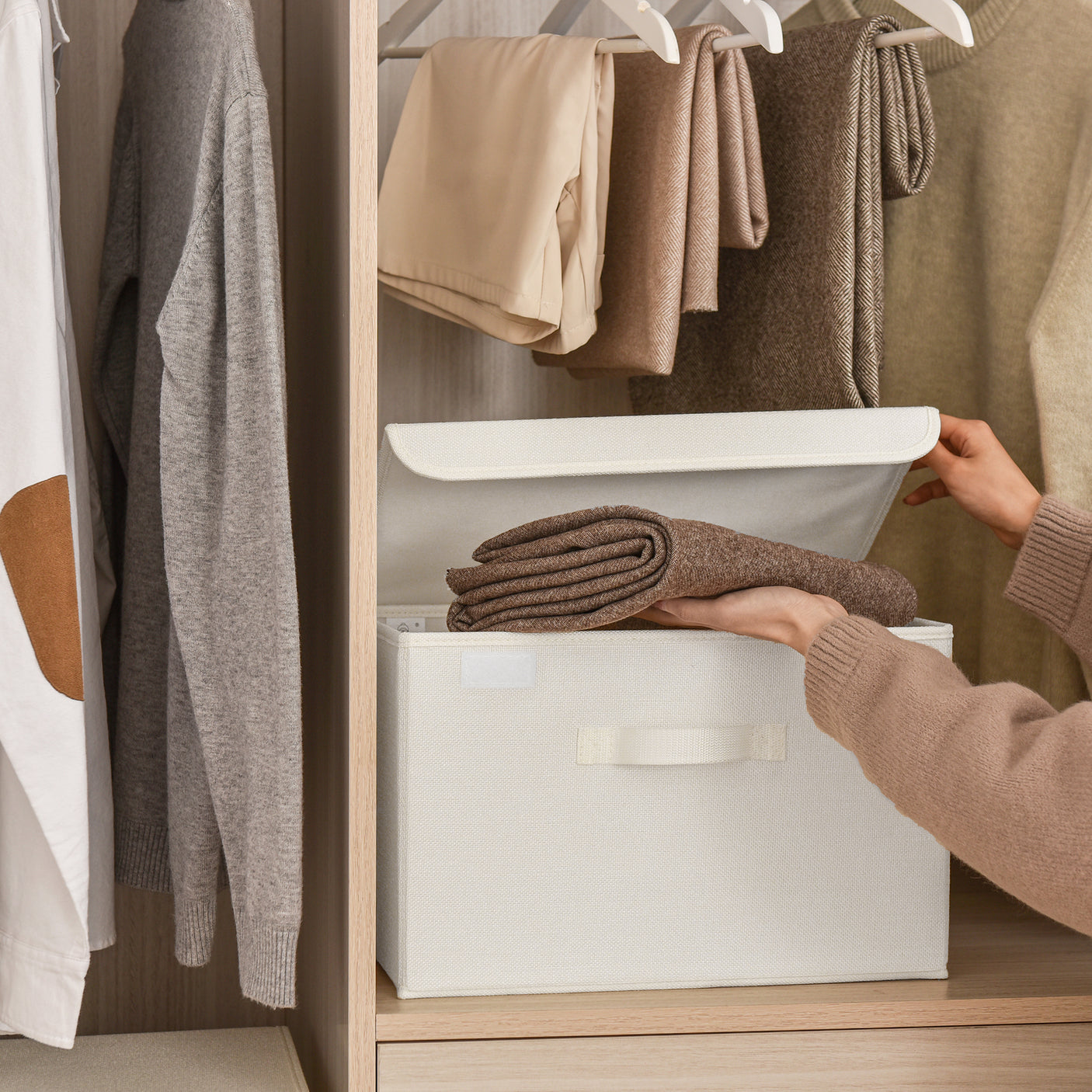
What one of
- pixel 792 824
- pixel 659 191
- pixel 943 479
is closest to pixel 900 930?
pixel 792 824

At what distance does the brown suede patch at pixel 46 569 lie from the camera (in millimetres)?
836

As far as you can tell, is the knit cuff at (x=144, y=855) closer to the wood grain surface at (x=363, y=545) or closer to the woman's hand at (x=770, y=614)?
the wood grain surface at (x=363, y=545)

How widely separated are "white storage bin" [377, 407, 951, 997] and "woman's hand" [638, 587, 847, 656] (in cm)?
2

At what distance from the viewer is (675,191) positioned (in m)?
1.04

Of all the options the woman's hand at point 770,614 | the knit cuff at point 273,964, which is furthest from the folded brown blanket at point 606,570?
the knit cuff at point 273,964

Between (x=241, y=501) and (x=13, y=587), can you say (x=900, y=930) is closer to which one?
(x=241, y=501)

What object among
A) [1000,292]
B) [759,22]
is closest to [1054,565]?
[1000,292]

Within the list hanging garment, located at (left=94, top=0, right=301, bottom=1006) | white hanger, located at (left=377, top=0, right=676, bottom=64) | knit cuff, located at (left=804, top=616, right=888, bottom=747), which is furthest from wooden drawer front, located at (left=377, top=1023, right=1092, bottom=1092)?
white hanger, located at (left=377, top=0, right=676, bottom=64)

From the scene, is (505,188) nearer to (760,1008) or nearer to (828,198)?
(828,198)

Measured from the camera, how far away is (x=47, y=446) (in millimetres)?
837

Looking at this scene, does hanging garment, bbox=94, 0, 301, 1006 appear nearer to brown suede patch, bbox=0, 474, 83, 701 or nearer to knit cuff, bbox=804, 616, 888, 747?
brown suede patch, bbox=0, 474, 83, 701

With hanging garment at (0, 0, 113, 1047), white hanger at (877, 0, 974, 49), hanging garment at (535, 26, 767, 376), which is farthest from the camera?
hanging garment at (535, 26, 767, 376)

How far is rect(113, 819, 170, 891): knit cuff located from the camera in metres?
1.02

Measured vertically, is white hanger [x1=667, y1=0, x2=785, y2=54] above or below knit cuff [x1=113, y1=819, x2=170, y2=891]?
above
